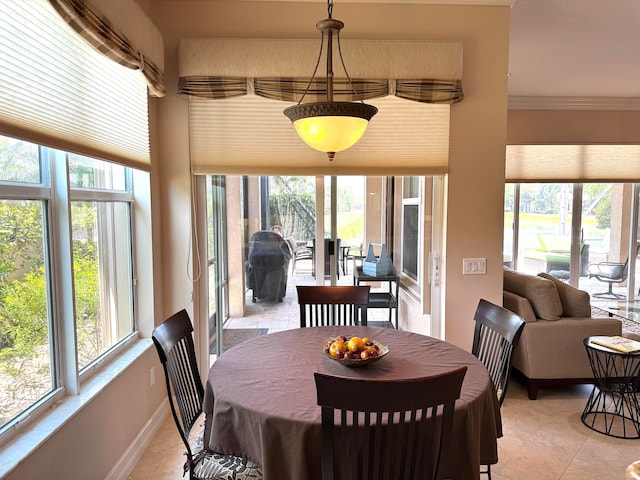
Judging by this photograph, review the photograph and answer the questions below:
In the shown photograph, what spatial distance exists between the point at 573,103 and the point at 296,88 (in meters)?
4.41

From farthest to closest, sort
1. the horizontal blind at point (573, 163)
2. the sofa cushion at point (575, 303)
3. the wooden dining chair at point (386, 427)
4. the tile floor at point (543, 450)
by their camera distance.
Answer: the horizontal blind at point (573, 163), the sofa cushion at point (575, 303), the tile floor at point (543, 450), the wooden dining chair at point (386, 427)

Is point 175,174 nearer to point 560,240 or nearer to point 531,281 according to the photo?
point 531,281

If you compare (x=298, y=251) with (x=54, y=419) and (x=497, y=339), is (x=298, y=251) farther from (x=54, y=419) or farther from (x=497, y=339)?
(x=54, y=419)

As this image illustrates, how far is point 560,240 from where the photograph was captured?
6.57 m

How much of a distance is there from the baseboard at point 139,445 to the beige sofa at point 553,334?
8.98 feet

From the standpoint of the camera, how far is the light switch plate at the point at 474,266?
10.9 ft

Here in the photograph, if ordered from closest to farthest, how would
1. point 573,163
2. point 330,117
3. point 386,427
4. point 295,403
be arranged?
point 386,427
point 295,403
point 330,117
point 573,163

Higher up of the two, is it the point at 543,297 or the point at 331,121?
the point at 331,121

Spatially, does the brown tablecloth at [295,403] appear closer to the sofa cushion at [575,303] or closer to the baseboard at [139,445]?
the baseboard at [139,445]

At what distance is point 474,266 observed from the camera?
3.33m

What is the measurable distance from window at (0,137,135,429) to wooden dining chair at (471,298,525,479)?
2.03 m

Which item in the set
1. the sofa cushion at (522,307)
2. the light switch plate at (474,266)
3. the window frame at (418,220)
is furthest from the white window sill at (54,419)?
the sofa cushion at (522,307)

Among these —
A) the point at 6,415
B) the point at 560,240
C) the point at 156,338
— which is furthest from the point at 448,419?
the point at 560,240

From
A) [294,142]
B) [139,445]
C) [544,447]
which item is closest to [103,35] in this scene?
[294,142]
